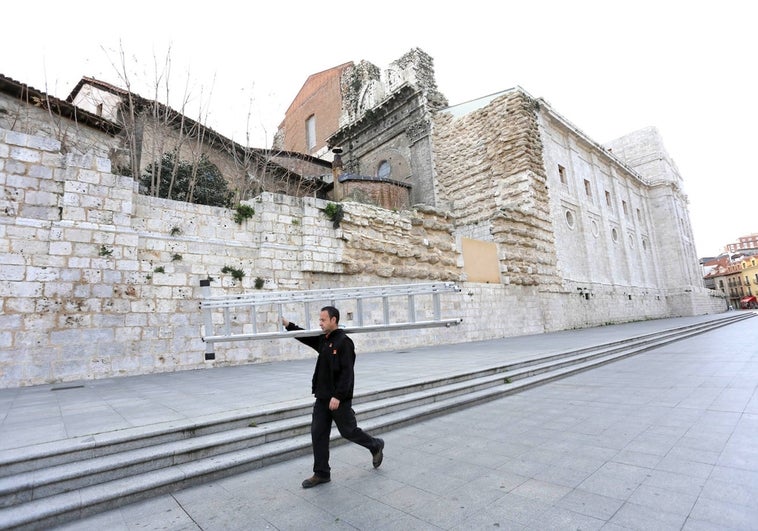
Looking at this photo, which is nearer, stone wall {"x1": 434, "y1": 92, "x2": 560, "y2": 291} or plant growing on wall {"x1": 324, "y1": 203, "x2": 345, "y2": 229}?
plant growing on wall {"x1": 324, "y1": 203, "x2": 345, "y2": 229}

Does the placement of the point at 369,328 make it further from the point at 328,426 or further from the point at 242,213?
the point at 242,213

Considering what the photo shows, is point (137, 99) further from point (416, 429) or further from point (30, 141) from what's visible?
point (416, 429)

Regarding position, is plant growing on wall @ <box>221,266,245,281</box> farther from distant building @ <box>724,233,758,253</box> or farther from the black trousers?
distant building @ <box>724,233,758,253</box>

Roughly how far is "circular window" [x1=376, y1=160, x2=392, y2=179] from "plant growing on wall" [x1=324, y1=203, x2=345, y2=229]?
43.0 feet

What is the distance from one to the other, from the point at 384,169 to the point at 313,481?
74.3ft

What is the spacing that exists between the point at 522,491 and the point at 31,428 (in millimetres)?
4317

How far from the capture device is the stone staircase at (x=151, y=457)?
253 cm

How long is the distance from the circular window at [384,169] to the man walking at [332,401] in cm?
2142

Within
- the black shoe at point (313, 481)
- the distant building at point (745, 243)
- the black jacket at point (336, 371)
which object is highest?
the distant building at point (745, 243)

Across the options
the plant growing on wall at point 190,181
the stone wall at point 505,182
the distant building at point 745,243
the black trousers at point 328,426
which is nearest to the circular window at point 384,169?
the stone wall at point 505,182

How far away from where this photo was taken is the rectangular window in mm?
31650

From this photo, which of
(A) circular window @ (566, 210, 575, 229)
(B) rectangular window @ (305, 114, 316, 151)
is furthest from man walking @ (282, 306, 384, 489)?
(B) rectangular window @ (305, 114, 316, 151)

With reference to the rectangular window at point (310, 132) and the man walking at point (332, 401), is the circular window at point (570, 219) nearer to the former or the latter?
the rectangular window at point (310, 132)

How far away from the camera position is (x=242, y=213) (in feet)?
31.4
